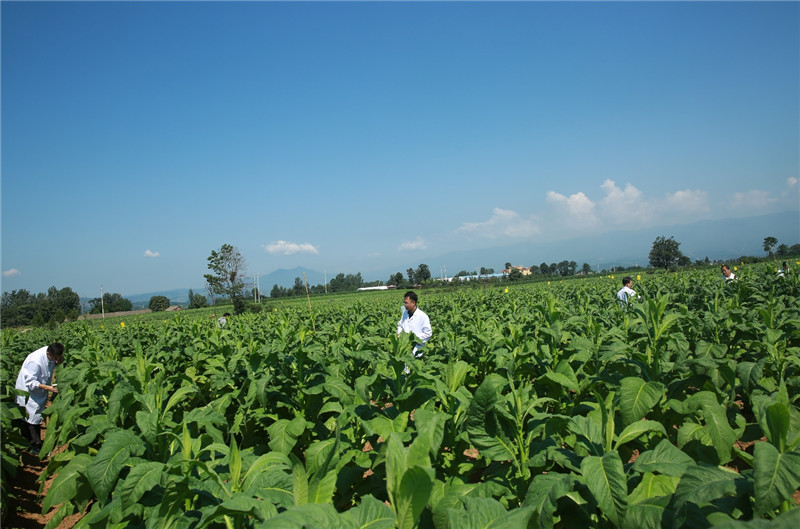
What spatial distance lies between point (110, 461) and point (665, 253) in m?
92.6

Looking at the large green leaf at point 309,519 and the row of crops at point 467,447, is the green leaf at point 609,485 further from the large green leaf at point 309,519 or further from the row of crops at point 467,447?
the large green leaf at point 309,519

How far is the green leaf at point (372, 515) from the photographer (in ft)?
4.96

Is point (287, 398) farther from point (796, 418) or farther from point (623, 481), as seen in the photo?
point (796, 418)

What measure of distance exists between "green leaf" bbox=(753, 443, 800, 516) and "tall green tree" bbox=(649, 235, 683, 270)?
293 feet

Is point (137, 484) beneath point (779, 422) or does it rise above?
beneath

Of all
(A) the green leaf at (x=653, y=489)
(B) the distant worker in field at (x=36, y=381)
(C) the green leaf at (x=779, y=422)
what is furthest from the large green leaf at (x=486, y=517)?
(B) the distant worker in field at (x=36, y=381)

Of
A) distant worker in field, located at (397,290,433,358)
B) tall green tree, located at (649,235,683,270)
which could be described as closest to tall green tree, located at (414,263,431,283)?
tall green tree, located at (649,235,683,270)

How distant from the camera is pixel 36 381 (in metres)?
8.03

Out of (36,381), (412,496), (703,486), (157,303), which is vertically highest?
(157,303)

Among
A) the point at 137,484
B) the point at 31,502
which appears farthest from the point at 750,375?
the point at 31,502

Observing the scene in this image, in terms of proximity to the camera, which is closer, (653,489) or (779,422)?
(779,422)

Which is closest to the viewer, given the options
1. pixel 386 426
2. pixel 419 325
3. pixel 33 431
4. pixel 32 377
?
pixel 386 426

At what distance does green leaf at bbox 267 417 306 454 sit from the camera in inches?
150

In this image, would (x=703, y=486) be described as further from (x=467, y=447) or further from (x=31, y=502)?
(x=31, y=502)
